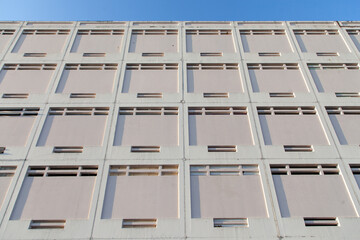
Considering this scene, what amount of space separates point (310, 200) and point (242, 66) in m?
6.32

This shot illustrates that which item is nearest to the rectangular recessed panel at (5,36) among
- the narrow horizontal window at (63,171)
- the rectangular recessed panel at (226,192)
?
the narrow horizontal window at (63,171)

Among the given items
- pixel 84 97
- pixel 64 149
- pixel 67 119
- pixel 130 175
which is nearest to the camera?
pixel 130 175

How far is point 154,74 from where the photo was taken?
1267 centimetres

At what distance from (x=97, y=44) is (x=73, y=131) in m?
5.45

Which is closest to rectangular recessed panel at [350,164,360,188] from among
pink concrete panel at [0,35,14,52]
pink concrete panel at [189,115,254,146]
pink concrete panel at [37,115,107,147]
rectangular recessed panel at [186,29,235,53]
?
pink concrete panel at [189,115,254,146]

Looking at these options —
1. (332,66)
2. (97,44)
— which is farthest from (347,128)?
(97,44)

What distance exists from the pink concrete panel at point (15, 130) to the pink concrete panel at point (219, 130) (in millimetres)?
5654

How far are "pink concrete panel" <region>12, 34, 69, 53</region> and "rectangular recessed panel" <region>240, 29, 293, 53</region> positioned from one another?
869 centimetres

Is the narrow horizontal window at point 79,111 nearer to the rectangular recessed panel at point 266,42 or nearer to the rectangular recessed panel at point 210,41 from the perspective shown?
the rectangular recessed panel at point 210,41

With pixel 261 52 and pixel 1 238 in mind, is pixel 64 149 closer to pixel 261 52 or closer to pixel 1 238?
pixel 1 238

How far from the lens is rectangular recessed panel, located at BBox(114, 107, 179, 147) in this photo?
401 inches

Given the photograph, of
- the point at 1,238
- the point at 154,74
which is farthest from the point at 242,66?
the point at 1,238

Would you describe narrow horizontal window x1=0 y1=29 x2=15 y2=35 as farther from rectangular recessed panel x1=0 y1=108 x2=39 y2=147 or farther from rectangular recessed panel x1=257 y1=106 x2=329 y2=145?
rectangular recessed panel x1=257 y1=106 x2=329 y2=145

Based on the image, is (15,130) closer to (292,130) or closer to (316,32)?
(292,130)
